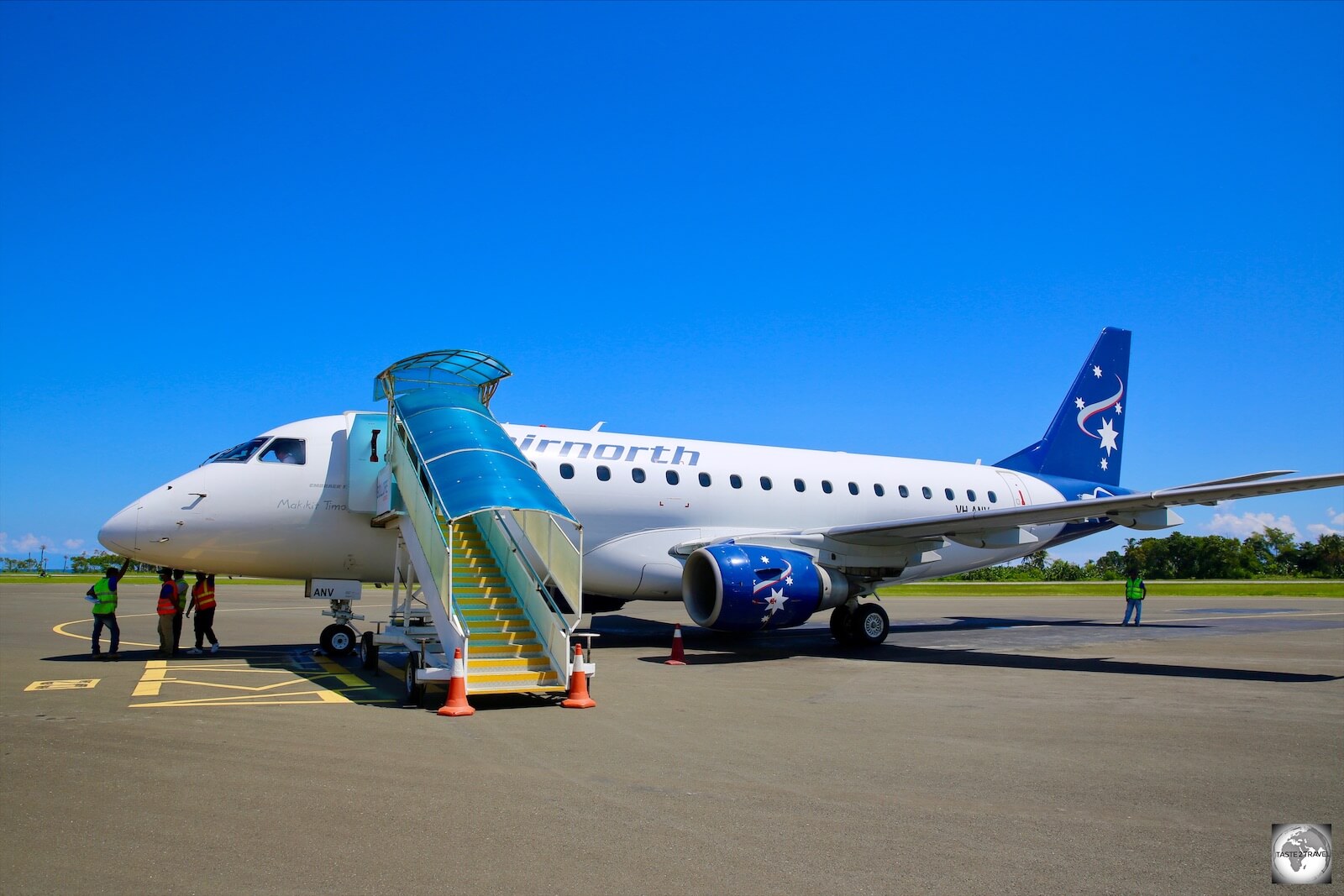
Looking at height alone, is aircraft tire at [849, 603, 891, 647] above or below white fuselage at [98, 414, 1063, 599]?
below

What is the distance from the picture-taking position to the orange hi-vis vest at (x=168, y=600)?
14.7 meters

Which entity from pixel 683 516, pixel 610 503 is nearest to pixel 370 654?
pixel 610 503

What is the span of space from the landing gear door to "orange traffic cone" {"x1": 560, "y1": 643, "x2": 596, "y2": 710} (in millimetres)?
15937

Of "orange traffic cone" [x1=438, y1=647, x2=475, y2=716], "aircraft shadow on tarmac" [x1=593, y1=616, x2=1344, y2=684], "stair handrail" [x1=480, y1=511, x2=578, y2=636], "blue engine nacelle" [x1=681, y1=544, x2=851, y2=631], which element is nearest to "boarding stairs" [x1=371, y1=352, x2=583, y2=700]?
"stair handrail" [x1=480, y1=511, x2=578, y2=636]

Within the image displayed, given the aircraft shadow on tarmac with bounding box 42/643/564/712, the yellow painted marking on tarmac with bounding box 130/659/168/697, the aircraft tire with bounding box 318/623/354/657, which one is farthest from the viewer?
the aircraft tire with bounding box 318/623/354/657

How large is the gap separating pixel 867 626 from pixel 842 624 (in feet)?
1.61

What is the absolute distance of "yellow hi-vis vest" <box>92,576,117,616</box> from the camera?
567 inches

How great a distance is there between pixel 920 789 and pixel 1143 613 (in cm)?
2801

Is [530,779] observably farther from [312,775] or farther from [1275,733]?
[1275,733]

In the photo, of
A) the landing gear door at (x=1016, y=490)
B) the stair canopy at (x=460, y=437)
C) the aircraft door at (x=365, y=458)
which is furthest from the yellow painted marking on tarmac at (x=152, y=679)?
the landing gear door at (x=1016, y=490)

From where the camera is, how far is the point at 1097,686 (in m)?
12.5

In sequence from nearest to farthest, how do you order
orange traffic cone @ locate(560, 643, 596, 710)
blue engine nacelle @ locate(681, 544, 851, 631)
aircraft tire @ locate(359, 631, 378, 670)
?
orange traffic cone @ locate(560, 643, 596, 710) < aircraft tire @ locate(359, 631, 378, 670) < blue engine nacelle @ locate(681, 544, 851, 631)

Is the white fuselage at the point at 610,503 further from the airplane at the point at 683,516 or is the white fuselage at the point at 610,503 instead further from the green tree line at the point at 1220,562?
the green tree line at the point at 1220,562

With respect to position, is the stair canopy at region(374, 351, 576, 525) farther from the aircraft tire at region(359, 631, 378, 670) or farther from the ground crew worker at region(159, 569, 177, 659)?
the ground crew worker at region(159, 569, 177, 659)
